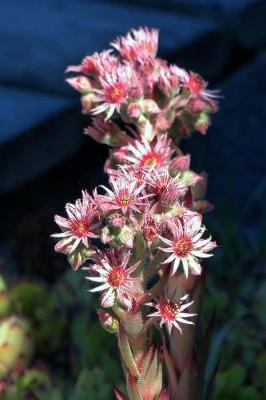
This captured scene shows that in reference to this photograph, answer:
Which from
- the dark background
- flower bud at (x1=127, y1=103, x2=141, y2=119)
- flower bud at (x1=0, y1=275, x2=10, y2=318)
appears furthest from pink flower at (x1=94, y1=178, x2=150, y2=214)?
the dark background

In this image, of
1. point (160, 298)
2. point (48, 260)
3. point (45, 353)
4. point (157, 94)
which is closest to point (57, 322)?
point (45, 353)

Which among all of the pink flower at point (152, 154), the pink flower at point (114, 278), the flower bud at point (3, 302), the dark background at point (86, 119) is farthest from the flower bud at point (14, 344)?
the pink flower at point (114, 278)

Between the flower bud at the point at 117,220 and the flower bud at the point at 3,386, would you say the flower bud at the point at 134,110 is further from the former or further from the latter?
the flower bud at the point at 3,386

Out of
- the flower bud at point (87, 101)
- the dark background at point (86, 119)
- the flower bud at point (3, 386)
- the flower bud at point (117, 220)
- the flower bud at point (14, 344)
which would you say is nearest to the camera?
the flower bud at point (117, 220)

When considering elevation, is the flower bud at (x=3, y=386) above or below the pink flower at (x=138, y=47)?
below

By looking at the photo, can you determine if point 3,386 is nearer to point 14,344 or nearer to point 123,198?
point 14,344

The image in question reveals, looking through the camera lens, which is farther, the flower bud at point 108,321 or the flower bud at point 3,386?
the flower bud at point 3,386

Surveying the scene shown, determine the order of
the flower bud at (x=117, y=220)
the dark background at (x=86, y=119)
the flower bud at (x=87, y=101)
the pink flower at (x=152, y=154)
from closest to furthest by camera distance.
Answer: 1. the flower bud at (x=117, y=220)
2. the pink flower at (x=152, y=154)
3. the flower bud at (x=87, y=101)
4. the dark background at (x=86, y=119)

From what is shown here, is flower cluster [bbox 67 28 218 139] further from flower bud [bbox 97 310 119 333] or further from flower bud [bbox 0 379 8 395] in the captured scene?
flower bud [bbox 0 379 8 395]
